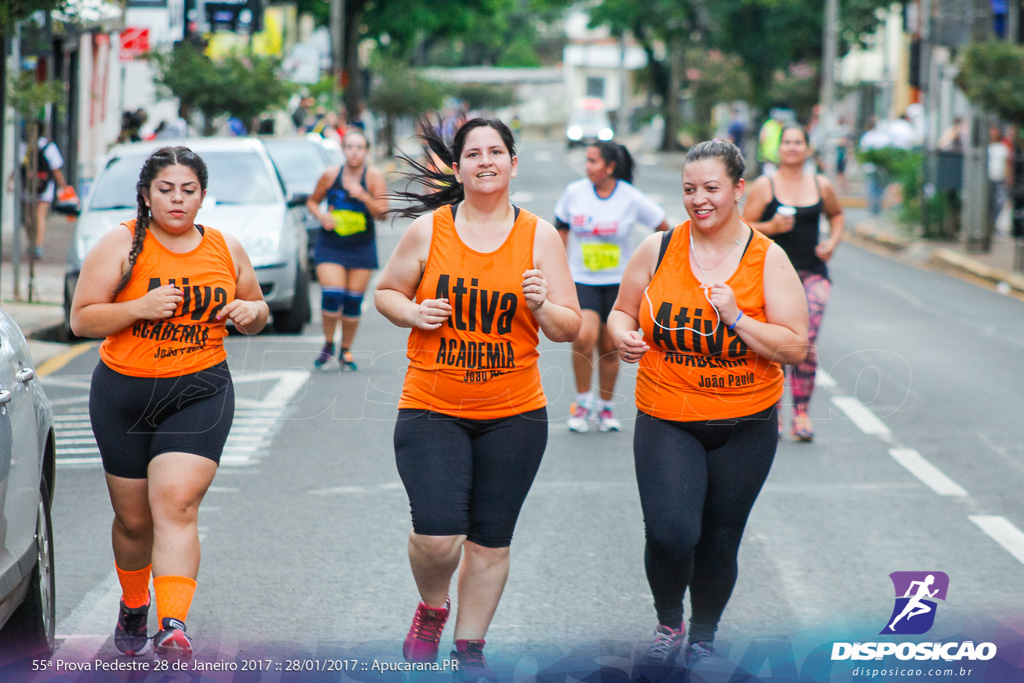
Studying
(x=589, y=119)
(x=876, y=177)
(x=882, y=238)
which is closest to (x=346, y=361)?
(x=882, y=238)

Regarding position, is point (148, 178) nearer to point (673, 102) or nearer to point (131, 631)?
point (131, 631)

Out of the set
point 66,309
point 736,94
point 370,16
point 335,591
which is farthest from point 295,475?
point 736,94

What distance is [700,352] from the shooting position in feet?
14.4

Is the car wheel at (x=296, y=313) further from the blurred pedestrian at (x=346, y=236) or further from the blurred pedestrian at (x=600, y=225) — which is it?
the blurred pedestrian at (x=600, y=225)

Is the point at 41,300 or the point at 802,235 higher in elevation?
the point at 802,235

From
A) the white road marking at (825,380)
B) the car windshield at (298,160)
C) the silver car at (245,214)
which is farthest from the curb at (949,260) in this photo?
the silver car at (245,214)

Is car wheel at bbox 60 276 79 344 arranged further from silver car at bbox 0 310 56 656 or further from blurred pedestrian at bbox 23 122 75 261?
silver car at bbox 0 310 56 656

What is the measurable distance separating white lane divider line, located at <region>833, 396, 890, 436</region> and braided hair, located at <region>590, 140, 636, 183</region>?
7.53 feet

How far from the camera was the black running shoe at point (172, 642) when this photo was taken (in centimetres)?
427

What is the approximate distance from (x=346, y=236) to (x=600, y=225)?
2977mm

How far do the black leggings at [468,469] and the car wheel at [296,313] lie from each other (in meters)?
8.60

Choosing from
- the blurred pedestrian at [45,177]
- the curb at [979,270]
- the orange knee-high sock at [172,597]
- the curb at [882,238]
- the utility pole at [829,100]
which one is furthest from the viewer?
the utility pole at [829,100]

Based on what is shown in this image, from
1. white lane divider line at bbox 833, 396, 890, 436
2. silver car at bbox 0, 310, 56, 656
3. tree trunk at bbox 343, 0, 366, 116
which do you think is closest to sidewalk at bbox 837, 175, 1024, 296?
white lane divider line at bbox 833, 396, 890, 436

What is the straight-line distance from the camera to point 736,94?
47.8 m
